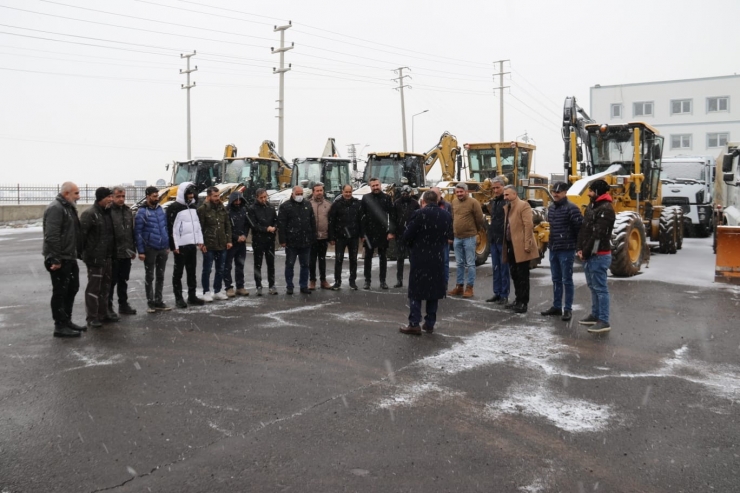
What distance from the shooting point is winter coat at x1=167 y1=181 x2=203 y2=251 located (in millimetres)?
9672

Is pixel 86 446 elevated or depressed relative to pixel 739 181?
depressed

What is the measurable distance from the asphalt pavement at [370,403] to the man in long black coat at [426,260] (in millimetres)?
386

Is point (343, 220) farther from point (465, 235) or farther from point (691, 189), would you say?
point (691, 189)

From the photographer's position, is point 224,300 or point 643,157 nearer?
point 224,300

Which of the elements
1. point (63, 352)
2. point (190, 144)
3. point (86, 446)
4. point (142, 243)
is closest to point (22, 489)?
point (86, 446)

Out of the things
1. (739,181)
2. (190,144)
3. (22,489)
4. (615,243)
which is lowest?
(22,489)

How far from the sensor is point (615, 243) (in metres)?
12.2

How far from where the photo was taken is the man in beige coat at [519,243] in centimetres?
903

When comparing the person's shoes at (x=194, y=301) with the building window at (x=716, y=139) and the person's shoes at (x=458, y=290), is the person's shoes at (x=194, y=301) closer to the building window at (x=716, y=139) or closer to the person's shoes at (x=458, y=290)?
the person's shoes at (x=458, y=290)

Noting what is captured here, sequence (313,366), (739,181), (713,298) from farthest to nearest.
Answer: (739,181), (713,298), (313,366)

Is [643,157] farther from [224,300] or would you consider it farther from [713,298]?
[224,300]

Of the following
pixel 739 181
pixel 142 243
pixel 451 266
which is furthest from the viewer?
pixel 451 266

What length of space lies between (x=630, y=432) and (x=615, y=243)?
8.16 metres

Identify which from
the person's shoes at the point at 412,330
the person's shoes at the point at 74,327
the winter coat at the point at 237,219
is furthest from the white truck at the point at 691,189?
the person's shoes at the point at 74,327
